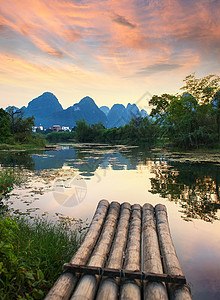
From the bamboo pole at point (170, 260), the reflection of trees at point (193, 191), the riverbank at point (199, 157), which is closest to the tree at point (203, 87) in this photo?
the riverbank at point (199, 157)

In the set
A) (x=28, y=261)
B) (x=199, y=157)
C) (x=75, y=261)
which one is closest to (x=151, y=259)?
(x=75, y=261)

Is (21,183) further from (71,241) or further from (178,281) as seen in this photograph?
(178,281)

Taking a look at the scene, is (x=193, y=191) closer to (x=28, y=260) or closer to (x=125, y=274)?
(x=125, y=274)

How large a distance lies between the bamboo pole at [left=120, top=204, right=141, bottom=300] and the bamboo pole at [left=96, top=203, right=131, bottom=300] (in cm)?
10

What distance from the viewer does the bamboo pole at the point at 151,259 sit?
286 cm

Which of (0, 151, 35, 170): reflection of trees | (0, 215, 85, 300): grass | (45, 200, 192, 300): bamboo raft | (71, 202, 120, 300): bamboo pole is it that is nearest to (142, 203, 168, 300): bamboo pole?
(45, 200, 192, 300): bamboo raft

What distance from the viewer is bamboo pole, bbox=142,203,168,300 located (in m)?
2.86

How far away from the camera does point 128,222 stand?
5496 mm

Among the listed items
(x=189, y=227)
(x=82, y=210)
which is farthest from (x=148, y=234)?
(x=82, y=210)

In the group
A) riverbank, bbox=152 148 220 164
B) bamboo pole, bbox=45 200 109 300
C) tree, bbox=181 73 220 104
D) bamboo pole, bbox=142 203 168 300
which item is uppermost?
tree, bbox=181 73 220 104

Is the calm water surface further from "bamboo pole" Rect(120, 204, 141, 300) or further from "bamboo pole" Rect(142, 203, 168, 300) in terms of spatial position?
"bamboo pole" Rect(120, 204, 141, 300)

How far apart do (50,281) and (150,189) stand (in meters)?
7.34

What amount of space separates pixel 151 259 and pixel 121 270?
70 cm

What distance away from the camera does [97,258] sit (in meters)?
3.58
